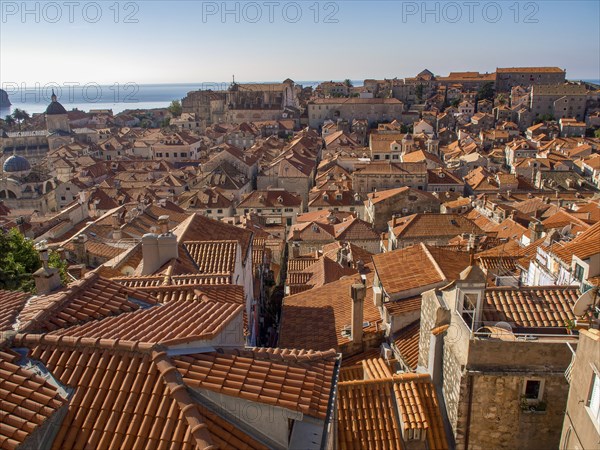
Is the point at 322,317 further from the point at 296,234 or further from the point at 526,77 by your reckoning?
the point at 526,77

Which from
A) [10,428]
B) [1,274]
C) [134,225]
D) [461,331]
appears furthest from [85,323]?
[134,225]

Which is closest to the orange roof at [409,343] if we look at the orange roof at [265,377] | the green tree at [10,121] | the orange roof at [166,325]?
the orange roof at [265,377]

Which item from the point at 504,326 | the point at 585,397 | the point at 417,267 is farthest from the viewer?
the point at 417,267

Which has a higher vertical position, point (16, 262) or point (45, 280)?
point (45, 280)

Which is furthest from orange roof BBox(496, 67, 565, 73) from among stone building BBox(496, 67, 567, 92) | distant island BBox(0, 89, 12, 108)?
distant island BBox(0, 89, 12, 108)

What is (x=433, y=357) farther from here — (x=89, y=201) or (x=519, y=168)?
(x=519, y=168)

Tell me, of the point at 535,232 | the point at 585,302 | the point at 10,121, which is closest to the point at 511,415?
the point at 585,302
